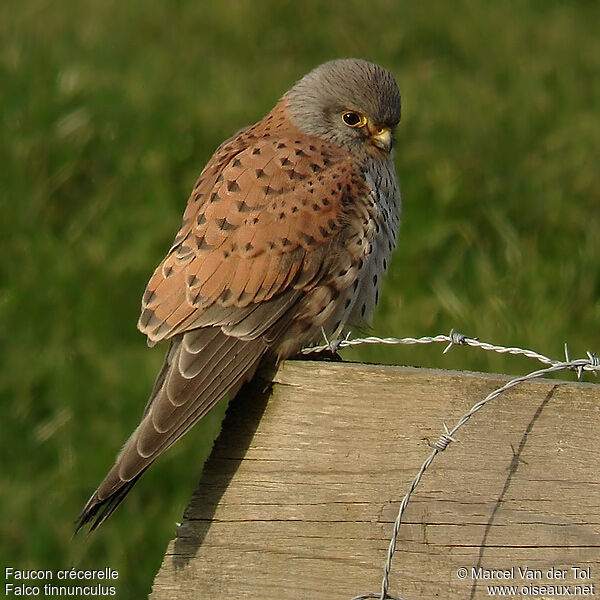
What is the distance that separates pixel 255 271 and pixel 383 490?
0.93 metres

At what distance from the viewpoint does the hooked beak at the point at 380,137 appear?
3654mm

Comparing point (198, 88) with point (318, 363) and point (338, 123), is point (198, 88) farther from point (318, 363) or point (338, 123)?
point (318, 363)

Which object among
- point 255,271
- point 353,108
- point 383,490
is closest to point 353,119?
point 353,108

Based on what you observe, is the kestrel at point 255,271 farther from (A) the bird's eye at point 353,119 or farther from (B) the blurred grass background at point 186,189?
(B) the blurred grass background at point 186,189

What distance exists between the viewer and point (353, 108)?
12.0ft

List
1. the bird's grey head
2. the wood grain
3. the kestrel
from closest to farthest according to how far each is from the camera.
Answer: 1. the wood grain
2. the kestrel
3. the bird's grey head

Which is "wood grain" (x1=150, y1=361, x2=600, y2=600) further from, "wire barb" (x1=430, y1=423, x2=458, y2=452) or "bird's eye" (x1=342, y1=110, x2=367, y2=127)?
"bird's eye" (x1=342, y1=110, x2=367, y2=127)

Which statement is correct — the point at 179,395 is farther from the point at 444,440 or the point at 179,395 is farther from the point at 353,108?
the point at 353,108

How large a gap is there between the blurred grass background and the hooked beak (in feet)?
3.12

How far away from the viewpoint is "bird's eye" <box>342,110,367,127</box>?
3.67 metres

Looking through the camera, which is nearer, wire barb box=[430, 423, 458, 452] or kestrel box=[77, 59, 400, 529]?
wire barb box=[430, 423, 458, 452]

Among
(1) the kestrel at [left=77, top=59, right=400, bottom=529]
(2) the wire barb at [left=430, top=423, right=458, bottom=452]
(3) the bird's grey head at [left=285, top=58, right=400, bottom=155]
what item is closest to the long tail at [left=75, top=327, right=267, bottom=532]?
(1) the kestrel at [left=77, top=59, right=400, bottom=529]

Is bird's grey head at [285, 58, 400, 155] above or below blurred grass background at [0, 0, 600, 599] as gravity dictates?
above

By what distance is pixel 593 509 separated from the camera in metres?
2.15
